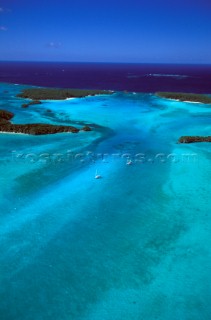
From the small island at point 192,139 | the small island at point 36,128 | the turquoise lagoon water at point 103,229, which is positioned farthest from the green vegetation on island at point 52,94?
the small island at point 192,139

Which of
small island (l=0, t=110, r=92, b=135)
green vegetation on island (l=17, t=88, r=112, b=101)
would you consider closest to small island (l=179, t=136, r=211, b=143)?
small island (l=0, t=110, r=92, b=135)

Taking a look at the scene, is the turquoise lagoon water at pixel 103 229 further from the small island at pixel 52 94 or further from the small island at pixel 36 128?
the small island at pixel 52 94

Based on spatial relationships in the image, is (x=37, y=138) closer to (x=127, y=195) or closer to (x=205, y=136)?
(x=127, y=195)

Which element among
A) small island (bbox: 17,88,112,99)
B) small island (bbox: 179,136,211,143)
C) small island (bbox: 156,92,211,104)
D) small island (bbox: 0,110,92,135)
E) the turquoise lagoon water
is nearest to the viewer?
the turquoise lagoon water

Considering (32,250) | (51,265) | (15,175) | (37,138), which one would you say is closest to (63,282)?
(51,265)

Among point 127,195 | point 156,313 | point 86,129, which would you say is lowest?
point 156,313

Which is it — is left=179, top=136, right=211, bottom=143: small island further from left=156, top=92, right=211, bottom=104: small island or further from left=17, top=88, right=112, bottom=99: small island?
left=17, top=88, right=112, bottom=99: small island

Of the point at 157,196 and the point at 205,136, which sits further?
the point at 205,136

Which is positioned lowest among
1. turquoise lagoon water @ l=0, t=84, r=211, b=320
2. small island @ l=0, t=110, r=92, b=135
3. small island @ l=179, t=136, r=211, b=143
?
turquoise lagoon water @ l=0, t=84, r=211, b=320
